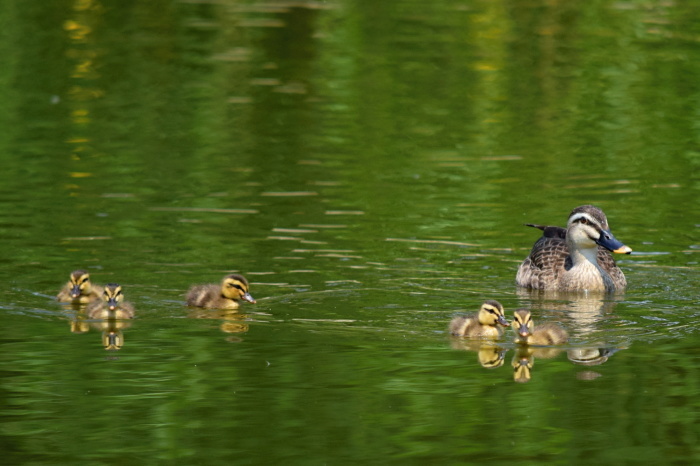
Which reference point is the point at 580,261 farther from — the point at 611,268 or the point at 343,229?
the point at 343,229

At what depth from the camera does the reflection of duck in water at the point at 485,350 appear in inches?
402

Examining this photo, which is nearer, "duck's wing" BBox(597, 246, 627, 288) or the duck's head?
"duck's wing" BBox(597, 246, 627, 288)

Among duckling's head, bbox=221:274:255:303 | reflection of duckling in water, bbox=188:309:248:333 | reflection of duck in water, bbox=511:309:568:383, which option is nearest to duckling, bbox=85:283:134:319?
reflection of duckling in water, bbox=188:309:248:333

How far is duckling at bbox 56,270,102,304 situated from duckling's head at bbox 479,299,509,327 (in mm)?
3167

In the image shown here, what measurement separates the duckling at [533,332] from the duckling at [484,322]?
132 millimetres

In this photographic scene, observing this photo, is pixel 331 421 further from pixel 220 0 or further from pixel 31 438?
pixel 220 0

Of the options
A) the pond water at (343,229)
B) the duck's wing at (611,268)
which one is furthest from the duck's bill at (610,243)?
the pond water at (343,229)

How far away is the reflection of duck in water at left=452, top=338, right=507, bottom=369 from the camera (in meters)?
10.2

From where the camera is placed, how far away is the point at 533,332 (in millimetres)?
10500

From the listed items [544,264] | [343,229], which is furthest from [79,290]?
[544,264]

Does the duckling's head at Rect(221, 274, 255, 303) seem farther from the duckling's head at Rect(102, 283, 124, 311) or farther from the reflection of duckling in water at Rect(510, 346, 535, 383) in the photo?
the reflection of duckling in water at Rect(510, 346, 535, 383)

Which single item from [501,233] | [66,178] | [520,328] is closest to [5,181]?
[66,178]

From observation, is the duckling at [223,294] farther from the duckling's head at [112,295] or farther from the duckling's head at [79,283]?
the duckling's head at [79,283]

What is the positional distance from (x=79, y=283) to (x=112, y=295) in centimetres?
66
